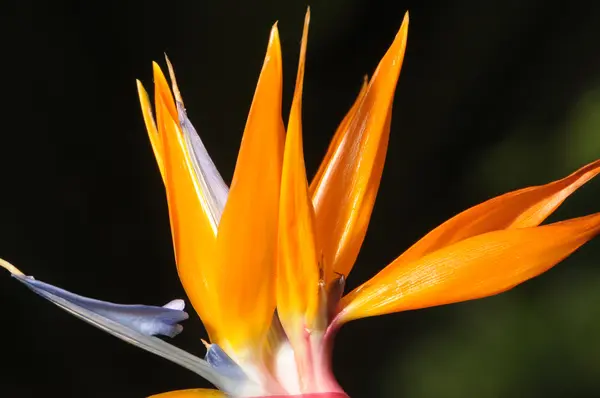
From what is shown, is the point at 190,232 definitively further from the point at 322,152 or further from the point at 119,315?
the point at 322,152

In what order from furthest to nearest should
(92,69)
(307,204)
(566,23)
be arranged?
1. (566,23)
2. (92,69)
3. (307,204)

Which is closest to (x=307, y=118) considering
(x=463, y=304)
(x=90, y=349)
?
(x=463, y=304)

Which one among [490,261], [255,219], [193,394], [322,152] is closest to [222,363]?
[193,394]

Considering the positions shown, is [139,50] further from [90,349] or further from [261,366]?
[261,366]

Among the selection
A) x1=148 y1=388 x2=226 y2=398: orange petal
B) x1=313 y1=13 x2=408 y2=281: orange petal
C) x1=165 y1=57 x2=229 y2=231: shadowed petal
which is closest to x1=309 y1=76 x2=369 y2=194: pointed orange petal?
x1=313 y1=13 x2=408 y2=281: orange petal

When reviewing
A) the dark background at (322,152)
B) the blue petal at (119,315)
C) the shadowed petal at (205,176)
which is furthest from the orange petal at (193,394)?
the dark background at (322,152)

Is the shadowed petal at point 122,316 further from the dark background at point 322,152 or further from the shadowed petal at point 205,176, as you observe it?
the dark background at point 322,152
